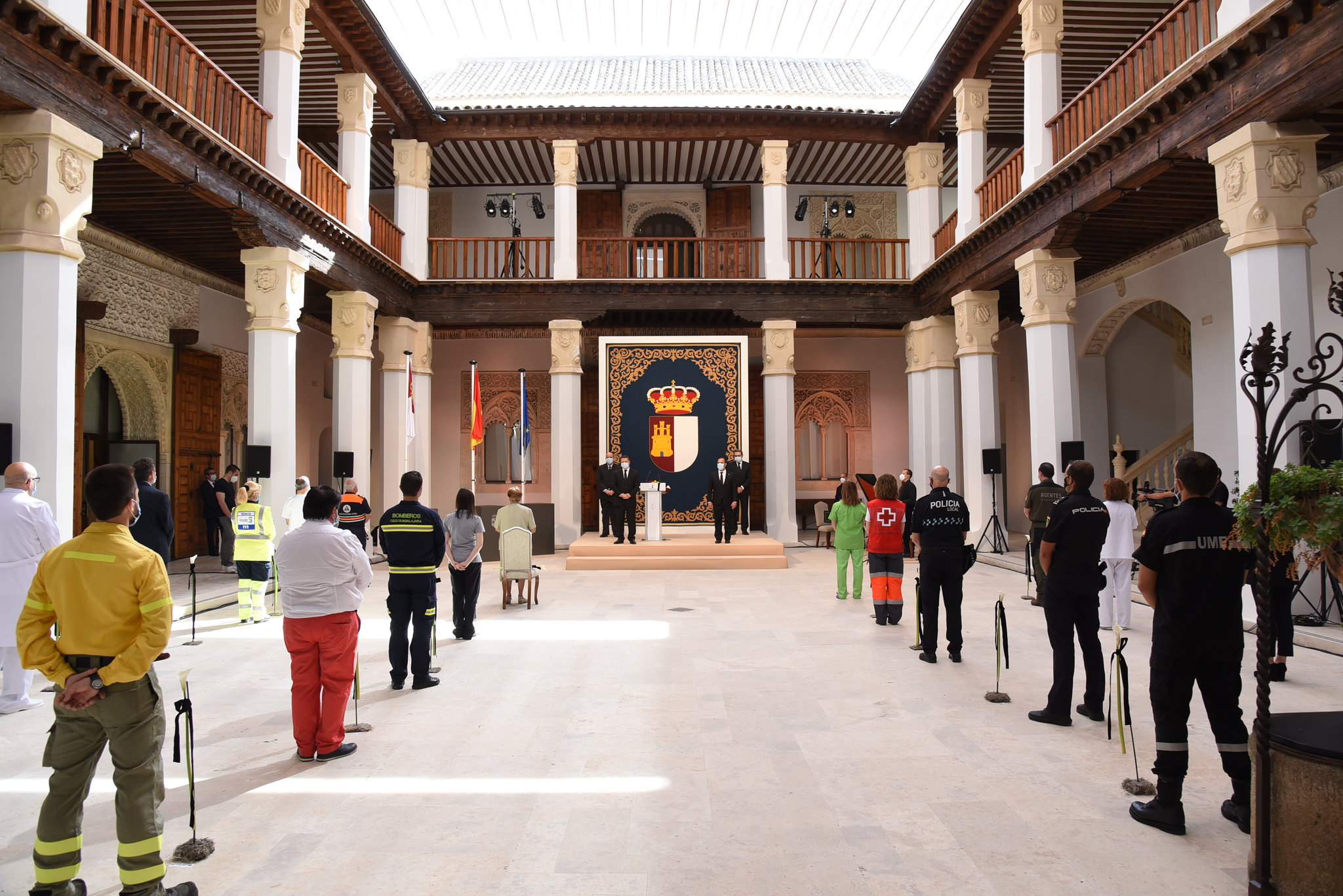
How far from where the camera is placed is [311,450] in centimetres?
1817

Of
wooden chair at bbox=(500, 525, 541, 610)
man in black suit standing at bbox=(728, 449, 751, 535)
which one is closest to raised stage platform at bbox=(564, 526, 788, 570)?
man in black suit standing at bbox=(728, 449, 751, 535)

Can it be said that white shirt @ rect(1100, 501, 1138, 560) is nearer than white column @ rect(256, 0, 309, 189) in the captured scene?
Yes

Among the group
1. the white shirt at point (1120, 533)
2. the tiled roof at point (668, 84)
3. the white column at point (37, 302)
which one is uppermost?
the tiled roof at point (668, 84)

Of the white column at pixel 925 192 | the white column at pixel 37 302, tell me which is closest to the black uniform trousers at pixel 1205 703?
the white column at pixel 37 302

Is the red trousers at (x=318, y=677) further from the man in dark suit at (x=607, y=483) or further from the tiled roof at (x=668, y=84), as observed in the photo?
the tiled roof at (x=668, y=84)

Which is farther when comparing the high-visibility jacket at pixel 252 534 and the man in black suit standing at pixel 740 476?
the man in black suit standing at pixel 740 476

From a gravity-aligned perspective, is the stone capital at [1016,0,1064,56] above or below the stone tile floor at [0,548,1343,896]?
above

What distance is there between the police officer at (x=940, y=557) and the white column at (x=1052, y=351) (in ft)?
16.9

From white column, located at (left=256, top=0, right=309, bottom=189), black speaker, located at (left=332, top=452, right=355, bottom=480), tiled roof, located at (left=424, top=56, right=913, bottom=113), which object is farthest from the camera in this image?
tiled roof, located at (left=424, top=56, right=913, bottom=113)

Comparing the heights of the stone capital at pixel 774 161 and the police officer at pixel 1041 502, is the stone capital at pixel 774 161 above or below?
above

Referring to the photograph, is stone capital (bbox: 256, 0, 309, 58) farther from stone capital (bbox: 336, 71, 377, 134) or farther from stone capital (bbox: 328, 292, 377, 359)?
stone capital (bbox: 328, 292, 377, 359)

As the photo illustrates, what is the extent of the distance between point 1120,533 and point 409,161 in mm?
13137

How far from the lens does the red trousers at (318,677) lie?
167 inches

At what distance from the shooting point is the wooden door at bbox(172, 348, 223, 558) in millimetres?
12859
